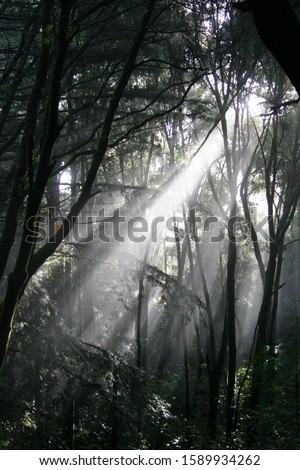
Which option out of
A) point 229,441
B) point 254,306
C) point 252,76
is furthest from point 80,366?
point 254,306

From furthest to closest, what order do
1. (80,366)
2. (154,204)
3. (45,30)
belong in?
(154,204), (80,366), (45,30)

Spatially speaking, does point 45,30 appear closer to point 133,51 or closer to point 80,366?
point 133,51

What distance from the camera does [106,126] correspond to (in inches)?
156

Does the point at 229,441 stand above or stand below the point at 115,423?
below

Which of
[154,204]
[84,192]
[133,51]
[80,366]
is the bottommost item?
[80,366]

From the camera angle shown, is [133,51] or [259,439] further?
[259,439]

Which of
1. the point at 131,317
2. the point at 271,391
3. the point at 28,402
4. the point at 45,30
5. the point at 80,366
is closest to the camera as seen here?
the point at 45,30

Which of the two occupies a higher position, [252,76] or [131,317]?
[252,76]

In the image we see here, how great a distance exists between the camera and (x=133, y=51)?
163 inches

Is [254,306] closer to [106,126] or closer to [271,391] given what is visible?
[271,391]

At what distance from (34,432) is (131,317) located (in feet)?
62.9

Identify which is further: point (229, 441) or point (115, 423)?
point (229, 441)

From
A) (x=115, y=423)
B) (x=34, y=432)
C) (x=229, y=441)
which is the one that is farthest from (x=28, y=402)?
(x=229, y=441)

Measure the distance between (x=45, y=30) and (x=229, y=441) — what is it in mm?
7711
